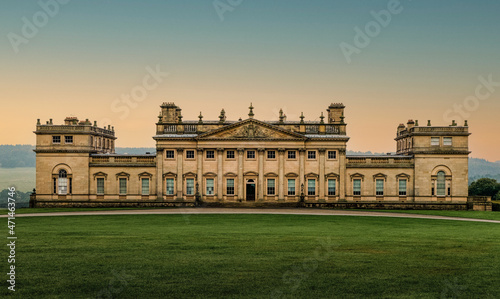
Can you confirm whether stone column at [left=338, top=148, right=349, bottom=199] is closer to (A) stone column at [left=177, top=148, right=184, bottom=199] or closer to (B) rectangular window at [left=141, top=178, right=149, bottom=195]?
(A) stone column at [left=177, top=148, right=184, bottom=199]

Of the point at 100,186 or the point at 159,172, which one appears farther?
the point at 100,186

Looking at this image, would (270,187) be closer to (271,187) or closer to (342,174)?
(271,187)

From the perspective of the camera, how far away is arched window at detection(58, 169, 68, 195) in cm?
5878

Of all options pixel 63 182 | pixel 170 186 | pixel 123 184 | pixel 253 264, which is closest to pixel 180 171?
pixel 170 186

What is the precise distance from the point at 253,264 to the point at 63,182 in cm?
4676

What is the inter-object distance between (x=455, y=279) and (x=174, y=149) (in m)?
45.8

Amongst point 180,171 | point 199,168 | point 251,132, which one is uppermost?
point 251,132

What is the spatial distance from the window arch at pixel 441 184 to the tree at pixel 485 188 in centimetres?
3707

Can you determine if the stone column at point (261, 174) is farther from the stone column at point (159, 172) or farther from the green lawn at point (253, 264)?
the green lawn at point (253, 264)

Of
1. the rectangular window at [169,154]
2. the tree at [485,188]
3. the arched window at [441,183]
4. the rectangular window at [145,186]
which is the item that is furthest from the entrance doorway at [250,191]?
the tree at [485,188]

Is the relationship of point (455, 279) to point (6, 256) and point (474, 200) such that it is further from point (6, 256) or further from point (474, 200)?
point (474, 200)

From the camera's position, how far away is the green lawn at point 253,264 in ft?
46.2

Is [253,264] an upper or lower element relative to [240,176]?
lower

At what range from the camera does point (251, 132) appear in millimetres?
57875
